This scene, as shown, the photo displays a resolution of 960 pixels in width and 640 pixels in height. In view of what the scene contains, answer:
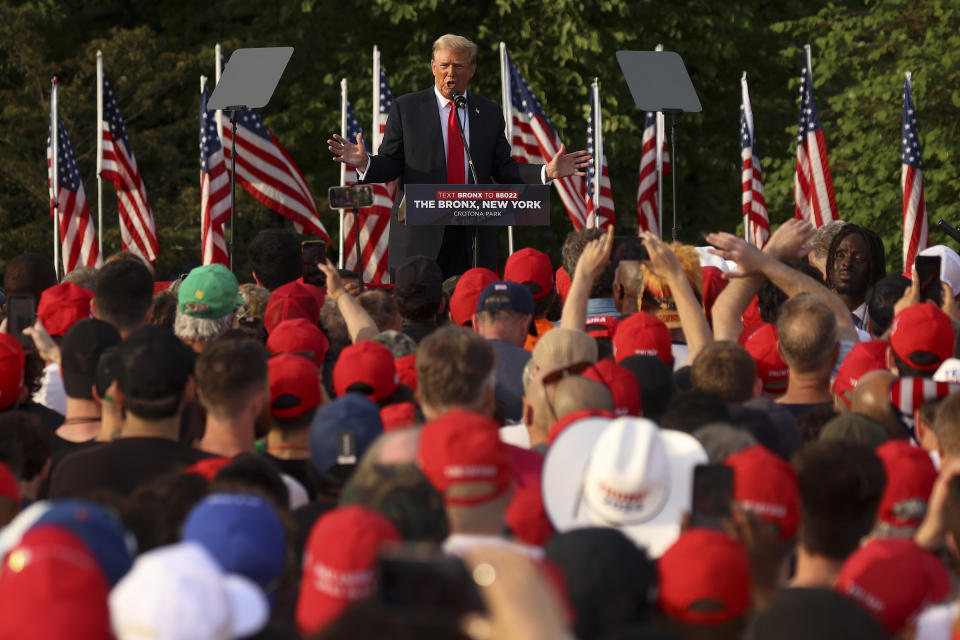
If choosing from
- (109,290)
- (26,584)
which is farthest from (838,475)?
(109,290)

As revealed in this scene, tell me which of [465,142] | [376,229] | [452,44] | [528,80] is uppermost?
[452,44]

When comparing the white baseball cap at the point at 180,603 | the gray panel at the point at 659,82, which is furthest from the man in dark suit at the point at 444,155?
the white baseball cap at the point at 180,603

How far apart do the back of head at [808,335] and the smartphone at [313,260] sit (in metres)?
2.78

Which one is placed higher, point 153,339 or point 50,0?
point 50,0

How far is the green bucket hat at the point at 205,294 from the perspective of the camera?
7059 millimetres

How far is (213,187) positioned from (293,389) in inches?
370

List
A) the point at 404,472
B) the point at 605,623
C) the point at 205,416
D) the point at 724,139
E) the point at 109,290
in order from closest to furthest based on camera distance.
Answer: the point at 605,623, the point at 404,472, the point at 205,416, the point at 109,290, the point at 724,139

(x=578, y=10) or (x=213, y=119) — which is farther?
(x=578, y=10)

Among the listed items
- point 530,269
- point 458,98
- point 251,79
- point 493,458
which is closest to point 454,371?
point 493,458

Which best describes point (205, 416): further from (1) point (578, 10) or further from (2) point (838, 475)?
(1) point (578, 10)

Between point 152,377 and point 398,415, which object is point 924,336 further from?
point 152,377

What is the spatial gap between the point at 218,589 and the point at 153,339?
8.68 ft

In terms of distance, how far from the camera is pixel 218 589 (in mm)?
2836

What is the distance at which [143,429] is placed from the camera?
5238 mm
